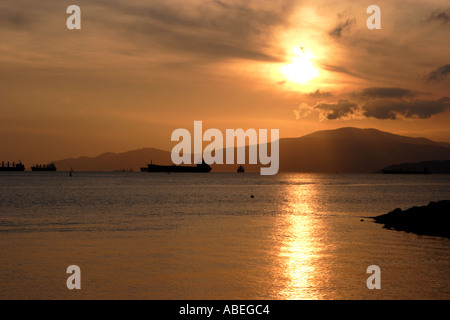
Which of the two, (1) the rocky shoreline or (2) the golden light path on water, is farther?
(1) the rocky shoreline

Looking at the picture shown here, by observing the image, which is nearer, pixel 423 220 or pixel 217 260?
pixel 217 260

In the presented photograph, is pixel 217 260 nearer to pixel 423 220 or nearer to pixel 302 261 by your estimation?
pixel 302 261

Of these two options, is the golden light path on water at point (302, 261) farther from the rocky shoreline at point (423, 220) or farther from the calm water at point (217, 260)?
the rocky shoreline at point (423, 220)

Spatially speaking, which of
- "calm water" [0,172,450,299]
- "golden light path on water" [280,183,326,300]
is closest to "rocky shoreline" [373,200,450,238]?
"calm water" [0,172,450,299]

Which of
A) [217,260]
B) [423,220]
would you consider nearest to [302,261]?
[217,260]

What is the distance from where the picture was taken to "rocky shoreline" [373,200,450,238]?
1646 inches

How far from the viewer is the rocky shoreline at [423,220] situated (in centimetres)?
4181

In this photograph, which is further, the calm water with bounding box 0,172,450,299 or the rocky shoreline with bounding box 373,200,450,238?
the rocky shoreline with bounding box 373,200,450,238

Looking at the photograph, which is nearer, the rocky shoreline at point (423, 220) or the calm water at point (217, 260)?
the calm water at point (217, 260)

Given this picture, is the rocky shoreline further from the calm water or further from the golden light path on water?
the golden light path on water

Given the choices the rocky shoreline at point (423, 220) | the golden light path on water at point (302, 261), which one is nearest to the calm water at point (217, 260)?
the golden light path on water at point (302, 261)

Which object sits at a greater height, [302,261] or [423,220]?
[423,220]

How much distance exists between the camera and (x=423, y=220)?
44.9 m
